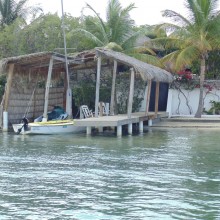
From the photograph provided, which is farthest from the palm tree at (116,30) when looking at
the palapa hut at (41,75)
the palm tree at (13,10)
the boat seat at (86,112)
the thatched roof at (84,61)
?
the palm tree at (13,10)

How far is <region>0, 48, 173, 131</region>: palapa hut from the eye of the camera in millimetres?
24391

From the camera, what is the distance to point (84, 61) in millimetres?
28000

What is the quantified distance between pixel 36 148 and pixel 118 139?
402 cm

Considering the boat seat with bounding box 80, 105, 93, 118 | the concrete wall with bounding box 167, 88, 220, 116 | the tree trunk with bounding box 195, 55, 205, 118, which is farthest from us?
the concrete wall with bounding box 167, 88, 220, 116

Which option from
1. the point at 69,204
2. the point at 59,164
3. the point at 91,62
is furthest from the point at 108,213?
the point at 91,62

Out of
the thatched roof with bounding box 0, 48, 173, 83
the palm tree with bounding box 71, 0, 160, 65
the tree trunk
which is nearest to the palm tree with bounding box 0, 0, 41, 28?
the palm tree with bounding box 71, 0, 160, 65

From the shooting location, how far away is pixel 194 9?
1145 inches

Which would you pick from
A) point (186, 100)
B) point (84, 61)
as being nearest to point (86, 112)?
point (84, 61)

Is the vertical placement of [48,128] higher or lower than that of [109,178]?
higher

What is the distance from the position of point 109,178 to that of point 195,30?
16.8 meters

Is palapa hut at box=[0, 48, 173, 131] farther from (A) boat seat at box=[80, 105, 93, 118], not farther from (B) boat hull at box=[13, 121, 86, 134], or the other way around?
(B) boat hull at box=[13, 121, 86, 134]

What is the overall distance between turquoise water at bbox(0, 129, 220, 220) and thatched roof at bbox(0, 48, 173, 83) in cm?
347

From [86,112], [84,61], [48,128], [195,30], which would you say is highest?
[195,30]

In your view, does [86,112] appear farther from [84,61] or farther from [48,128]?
[48,128]
